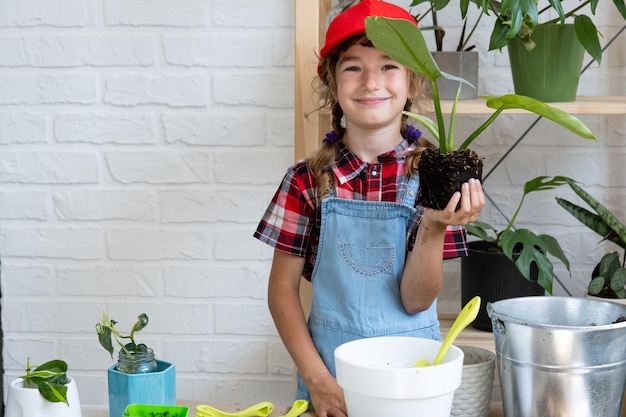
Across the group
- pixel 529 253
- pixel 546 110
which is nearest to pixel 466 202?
pixel 546 110

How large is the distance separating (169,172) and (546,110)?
127cm

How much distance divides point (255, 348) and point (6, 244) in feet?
2.14

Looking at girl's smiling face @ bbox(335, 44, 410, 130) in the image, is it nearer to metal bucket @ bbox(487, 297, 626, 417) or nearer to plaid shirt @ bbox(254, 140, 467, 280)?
plaid shirt @ bbox(254, 140, 467, 280)

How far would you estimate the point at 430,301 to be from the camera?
51.3 inches

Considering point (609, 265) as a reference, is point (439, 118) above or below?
above

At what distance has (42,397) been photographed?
995mm

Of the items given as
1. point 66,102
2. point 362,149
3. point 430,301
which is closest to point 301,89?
point 362,149

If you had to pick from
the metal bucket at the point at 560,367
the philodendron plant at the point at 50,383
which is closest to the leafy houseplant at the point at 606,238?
the metal bucket at the point at 560,367

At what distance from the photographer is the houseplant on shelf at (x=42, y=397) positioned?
994 millimetres

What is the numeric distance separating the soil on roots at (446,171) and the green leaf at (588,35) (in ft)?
2.32

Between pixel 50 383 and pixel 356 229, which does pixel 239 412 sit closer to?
pixel 50 383

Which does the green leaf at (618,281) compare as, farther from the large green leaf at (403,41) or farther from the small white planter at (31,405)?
the small white planter at (31,405)

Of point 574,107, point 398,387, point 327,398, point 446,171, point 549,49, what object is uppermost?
point 549,49

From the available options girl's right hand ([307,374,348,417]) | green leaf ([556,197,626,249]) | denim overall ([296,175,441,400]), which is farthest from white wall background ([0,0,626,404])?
girl's right hand ([307,374,348,417])
